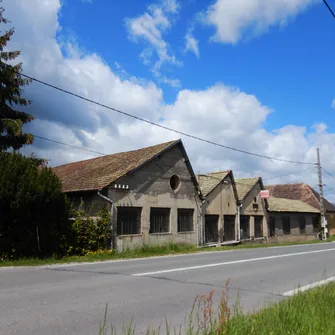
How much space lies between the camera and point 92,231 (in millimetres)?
17500

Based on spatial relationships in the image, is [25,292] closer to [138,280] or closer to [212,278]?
[138,280]

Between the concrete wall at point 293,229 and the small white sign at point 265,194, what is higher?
the small white sign at point 265,194

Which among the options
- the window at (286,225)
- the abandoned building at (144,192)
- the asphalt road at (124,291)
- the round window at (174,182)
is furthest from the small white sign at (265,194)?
the asphalt road at (124,291)

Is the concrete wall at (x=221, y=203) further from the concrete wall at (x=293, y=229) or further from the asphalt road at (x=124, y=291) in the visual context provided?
the asphalt road at (x=124, y=291)

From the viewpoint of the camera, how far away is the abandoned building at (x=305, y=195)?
4655 cm

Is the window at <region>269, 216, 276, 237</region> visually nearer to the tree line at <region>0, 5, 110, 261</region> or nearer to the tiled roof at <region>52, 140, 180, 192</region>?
the tiled roof at <region>52, 140, 180, 192</region>

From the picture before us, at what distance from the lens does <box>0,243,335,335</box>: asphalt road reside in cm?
561

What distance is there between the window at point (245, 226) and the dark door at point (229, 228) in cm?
148

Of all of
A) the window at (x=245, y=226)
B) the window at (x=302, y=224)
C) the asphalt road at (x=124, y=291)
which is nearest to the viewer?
the asphalt road at (x=124, y=291)

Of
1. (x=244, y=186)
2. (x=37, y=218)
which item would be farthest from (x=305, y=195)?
(x=37, y=218)

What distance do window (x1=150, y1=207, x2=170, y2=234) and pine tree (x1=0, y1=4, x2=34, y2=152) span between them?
775 centimetres

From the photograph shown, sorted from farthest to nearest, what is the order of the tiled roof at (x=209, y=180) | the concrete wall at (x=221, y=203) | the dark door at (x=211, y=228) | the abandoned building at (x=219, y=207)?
the tiled roof at (x=209, y=180), the concrete wall at (x=221, y=203), the abandoned building at (x=219, y=207), the dark door at (x=211, y=228)

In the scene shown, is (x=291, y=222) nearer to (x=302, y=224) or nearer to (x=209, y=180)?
(x=302, y=224)

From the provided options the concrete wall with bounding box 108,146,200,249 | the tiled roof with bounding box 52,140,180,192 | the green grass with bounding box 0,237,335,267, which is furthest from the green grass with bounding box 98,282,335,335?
the tiled roof with bounding box 52,140,180,192
